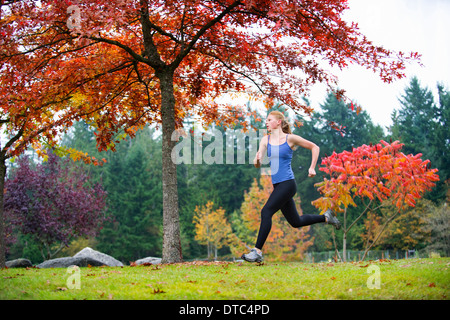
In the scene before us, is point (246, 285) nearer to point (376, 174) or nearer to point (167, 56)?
point (167, 56)

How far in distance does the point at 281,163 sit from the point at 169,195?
8.06 ft

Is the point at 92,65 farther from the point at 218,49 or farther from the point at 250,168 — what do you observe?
the point at 250,168

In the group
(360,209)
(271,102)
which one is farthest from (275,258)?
(271,102)

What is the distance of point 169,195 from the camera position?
7230 millimetres

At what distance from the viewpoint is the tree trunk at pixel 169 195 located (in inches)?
283

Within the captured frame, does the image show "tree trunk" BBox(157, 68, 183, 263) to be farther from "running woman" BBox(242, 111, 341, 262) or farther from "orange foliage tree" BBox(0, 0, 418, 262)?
"running woman" BBox(242, 111, 341, 262)

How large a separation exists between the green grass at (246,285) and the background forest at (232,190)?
20421 mm

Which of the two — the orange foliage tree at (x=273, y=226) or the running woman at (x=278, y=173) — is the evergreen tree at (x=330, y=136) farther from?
the running woman at (x=278, y=173)

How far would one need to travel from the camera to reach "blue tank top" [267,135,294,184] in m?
5.64

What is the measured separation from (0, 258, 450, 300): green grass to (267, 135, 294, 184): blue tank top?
1287 millimetres

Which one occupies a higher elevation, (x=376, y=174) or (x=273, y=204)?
(x=376, y=174)

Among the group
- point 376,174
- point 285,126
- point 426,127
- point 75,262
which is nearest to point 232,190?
point 426,127

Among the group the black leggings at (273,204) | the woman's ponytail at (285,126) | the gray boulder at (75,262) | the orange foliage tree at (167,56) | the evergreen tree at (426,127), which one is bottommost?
the gray boulder at (75,262)

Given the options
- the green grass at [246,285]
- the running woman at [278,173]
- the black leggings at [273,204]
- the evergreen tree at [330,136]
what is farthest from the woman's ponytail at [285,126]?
the evergreen tree at [330,136]
